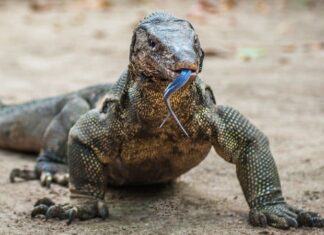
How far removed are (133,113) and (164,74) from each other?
0.65 metres

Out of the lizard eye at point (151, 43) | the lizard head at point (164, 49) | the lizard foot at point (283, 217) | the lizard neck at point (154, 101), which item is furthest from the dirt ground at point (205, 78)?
the lizard eye at point (151, 43)

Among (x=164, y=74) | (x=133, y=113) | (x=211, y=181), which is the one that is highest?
(x=164, y=74)

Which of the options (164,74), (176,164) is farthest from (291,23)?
(164,74)

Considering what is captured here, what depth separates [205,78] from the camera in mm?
8891

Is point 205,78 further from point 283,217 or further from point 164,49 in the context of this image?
point 164,49

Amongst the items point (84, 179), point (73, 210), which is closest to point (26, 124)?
point (84, 179)

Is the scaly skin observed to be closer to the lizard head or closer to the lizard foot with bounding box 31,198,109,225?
the lizard foot with bounding box 31,198,109,225

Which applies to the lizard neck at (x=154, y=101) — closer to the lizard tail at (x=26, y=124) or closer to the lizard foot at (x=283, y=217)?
the lizard foot at (x=283, y=217)

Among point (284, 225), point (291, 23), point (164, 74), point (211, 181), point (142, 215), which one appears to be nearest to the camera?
point (164, 74)

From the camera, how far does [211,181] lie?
5.21 meters

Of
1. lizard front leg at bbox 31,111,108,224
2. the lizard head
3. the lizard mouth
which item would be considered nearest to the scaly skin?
lizard front leg at bbox 31,111,108,224

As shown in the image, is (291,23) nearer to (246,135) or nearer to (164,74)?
(246,135)

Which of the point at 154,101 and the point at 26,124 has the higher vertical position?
the point at 154,101

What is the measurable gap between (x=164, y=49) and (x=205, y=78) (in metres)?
5.39
